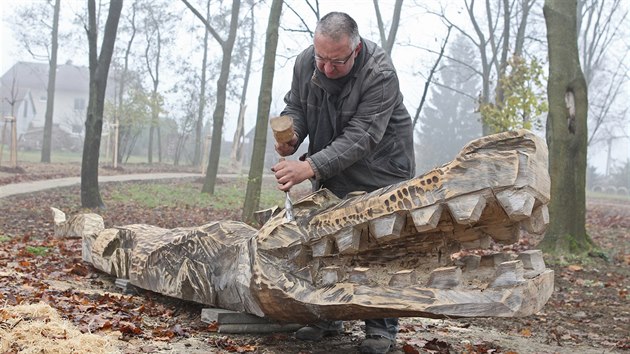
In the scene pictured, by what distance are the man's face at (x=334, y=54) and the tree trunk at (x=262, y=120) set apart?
9.16 m

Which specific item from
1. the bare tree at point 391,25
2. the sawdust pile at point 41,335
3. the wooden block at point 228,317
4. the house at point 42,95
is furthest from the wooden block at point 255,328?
the house at point 42,95

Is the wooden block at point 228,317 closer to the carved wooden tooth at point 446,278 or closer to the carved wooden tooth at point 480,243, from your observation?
the carved wooden tooth at point 480,243

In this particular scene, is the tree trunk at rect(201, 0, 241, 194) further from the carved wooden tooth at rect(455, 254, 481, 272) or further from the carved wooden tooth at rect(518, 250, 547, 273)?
the carved wooden tooth at rect(518, 250, 547, 273)

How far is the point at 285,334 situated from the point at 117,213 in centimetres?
1136

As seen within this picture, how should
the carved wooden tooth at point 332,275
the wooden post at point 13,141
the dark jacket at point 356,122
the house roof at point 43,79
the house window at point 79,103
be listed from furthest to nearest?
1. the house roof at point 43,79
2. the house window at point 79,103
3. the wooden post at point 13,141
4. the dark jacket at point 356,122
5. the carved wooden tooth at point 332,275

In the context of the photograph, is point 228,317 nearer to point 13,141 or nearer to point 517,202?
point 517,202

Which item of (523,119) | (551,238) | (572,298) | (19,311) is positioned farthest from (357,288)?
(523,119)

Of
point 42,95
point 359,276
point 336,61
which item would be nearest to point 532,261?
point 359,276

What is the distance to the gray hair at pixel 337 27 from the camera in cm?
421

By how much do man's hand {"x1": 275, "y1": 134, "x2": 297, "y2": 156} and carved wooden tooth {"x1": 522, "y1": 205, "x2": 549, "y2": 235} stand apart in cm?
165

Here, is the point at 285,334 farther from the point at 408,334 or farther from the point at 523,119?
the point at 523,119

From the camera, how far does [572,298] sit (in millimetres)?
8117

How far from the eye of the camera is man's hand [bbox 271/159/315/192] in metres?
4.13

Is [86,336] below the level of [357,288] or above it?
below
